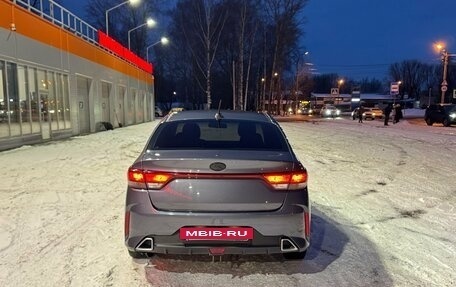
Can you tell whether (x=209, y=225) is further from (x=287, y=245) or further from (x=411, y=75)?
(x=411, y=75)

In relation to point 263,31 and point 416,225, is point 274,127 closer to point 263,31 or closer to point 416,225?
point 416,225

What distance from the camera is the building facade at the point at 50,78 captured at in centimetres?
1499

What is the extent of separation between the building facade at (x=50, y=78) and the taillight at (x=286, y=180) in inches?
508

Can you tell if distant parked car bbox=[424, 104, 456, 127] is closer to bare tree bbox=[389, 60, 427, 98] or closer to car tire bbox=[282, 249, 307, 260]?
car tire bbox=[282, 249, 307, 260]

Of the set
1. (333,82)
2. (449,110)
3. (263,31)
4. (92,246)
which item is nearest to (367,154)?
(92,246)

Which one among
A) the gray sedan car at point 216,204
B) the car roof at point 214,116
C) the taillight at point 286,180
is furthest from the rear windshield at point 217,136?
the taillight at point 286,180

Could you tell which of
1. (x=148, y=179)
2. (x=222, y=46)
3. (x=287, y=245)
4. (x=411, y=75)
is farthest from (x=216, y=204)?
(x=411, y=75)

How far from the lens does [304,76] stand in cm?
8162

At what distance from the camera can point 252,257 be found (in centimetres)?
470

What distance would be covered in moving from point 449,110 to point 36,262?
33.4m

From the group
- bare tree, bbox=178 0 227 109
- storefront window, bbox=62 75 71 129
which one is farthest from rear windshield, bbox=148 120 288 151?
bare tree, bbox=178 0 227 109

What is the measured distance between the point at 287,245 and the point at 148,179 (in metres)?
1.37

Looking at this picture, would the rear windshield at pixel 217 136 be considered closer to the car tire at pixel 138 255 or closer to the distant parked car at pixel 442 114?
the car tire at pixel 138 255

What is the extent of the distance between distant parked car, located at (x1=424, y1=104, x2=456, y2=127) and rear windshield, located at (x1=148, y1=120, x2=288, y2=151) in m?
31.1
